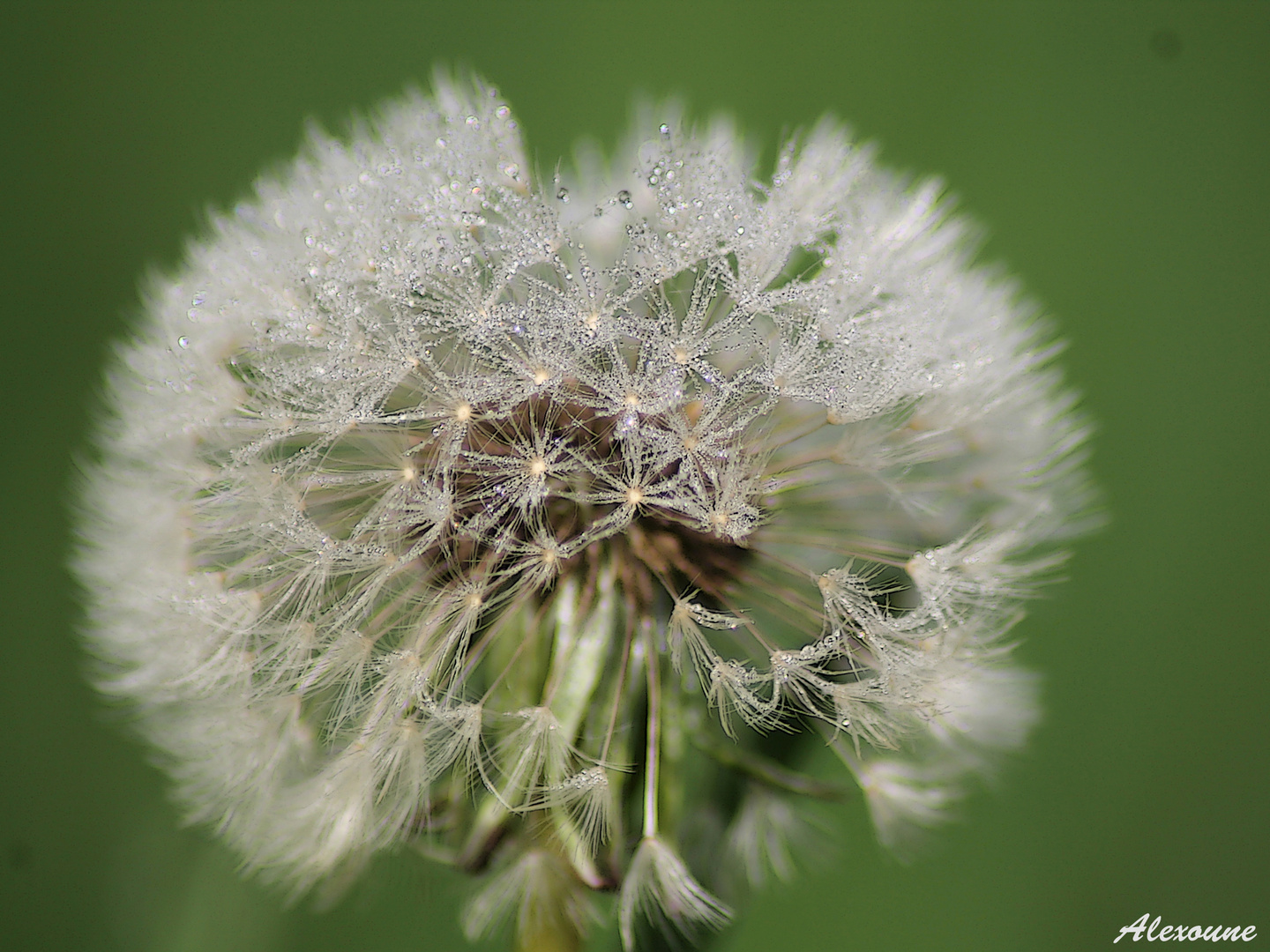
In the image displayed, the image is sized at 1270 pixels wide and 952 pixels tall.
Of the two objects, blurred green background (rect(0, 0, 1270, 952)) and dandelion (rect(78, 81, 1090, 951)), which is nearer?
dandelion (rect(78, 81, 1090, 951))

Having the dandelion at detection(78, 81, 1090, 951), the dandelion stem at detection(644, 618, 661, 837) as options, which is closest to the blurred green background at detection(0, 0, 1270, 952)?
the dandelion at detection(78, 81, 1090, 951)

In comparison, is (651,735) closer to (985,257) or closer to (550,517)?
(550,517)

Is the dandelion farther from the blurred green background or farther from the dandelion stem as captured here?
the blurred green background

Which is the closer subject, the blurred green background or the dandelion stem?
the dandelion stem

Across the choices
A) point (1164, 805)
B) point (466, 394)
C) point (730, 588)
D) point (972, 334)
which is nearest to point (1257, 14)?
point (972, 334)

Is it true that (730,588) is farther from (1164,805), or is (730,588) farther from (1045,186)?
(1045,186)
